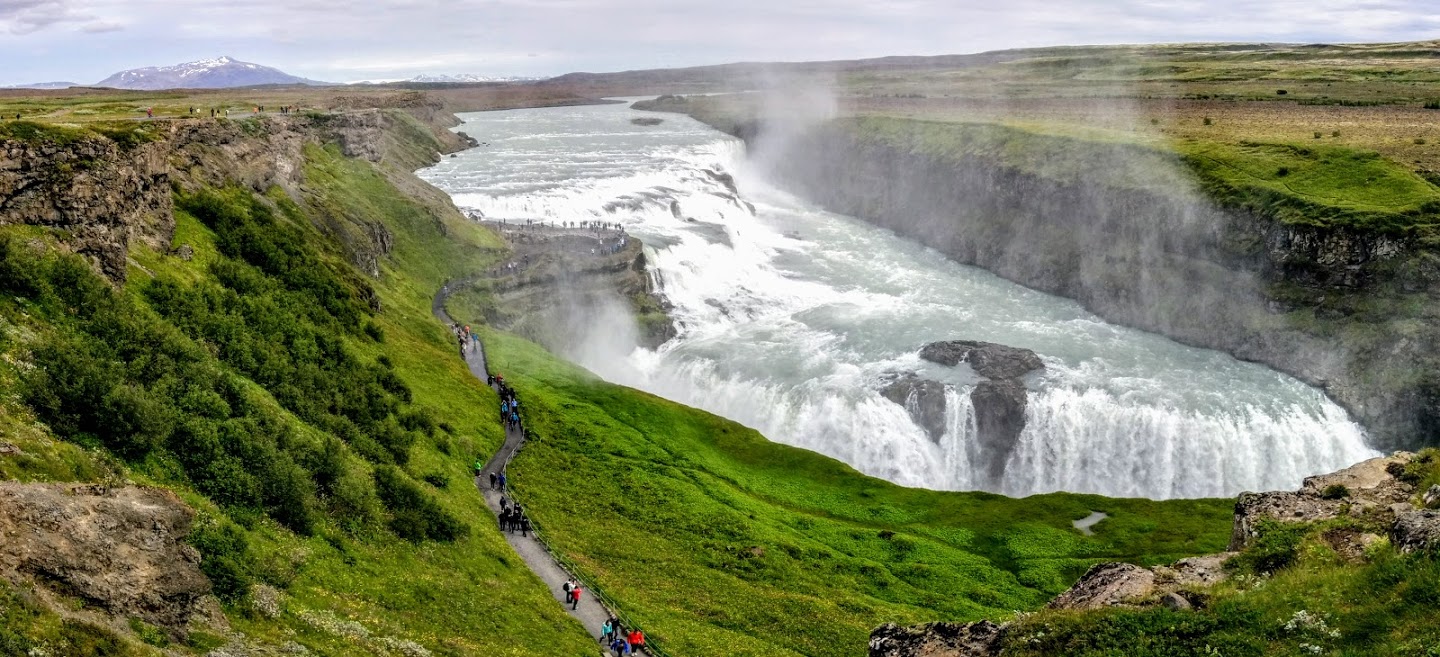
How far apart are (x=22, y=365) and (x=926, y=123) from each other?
407ft

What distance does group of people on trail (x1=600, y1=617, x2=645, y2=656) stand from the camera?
3216 centimetres

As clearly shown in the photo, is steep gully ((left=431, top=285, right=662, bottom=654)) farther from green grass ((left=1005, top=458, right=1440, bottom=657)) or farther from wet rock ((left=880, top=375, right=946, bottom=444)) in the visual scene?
wet rock ((left=880, top=375, right=946, bottom=444))

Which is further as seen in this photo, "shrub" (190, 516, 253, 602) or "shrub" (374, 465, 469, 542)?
"shrub" (374, 465, 469, 542)

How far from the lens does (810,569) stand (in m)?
43.6

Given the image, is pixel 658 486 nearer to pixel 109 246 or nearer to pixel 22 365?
pixel 109 246

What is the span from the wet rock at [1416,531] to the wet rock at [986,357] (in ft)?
166

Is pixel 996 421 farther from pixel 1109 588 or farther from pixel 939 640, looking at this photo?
pixel 939 640

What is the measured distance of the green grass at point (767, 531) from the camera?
37.4 metres

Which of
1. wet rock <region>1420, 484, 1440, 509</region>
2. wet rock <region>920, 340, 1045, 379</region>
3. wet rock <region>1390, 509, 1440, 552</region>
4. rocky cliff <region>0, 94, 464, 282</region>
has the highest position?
rocky cliff <region>0, 94, 464, 282</region>

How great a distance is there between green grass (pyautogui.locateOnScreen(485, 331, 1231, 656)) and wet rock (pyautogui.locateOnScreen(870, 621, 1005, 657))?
13606 millimetres

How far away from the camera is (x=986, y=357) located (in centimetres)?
7050

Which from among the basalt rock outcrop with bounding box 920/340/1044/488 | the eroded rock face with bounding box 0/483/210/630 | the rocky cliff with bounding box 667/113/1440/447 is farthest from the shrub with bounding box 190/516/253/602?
the rocky cliff with bounding box 667/113/1440/447

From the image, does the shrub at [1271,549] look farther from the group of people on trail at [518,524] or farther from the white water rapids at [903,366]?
the white water rapids at [903,366]

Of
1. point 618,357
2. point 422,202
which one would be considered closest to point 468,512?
point 618,357
